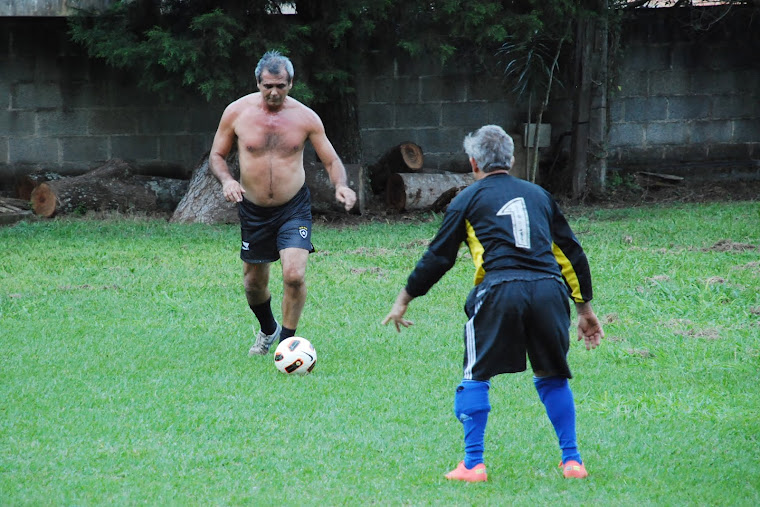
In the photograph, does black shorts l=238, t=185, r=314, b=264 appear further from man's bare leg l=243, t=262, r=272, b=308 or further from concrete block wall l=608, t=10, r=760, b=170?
concrete block wall l=608, t=10, r=760, b=170

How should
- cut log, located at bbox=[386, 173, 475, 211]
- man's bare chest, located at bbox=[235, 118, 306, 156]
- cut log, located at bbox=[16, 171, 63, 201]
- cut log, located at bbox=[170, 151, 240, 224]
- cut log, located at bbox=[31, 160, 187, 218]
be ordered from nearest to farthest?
man's bare chest, located at bbox=[235, 118, 306, 156] < cut log, located at bbox=[170, 151, 240, 224] < cut log, located at bbox=[31, 160, 187, 218] < cut log, located at bbox=[386, 173, 475, 211] < cut log, located at bbox=[16, 171, 63, 201]

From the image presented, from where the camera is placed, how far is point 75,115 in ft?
46.0

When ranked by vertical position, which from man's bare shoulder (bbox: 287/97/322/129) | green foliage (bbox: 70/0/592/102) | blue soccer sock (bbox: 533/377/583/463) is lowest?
blue soccer sock (bbox: 533/377/583/463)

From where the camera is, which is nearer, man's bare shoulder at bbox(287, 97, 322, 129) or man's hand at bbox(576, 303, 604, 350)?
man's hand at bbox(576, 303, 604, 350)

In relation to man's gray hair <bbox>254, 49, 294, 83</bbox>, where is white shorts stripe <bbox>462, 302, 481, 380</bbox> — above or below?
below

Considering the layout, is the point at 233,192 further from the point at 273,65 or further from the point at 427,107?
the point at 427,107

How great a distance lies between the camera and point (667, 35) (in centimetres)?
1467

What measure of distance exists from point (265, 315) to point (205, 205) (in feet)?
20.8

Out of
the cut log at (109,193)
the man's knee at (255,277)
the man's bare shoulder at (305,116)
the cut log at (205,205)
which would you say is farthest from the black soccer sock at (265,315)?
the cut log at (109,193)

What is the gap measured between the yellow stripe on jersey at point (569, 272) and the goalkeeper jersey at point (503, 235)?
17mm

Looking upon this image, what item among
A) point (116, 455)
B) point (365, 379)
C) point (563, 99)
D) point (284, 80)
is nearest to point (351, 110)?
point (563, 99)

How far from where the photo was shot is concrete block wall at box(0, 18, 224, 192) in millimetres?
13805

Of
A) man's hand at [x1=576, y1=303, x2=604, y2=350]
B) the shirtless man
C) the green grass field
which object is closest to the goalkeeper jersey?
man's hand at [x1=576, y1=303, x2=604, y2=350]

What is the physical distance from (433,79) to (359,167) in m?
2.57
